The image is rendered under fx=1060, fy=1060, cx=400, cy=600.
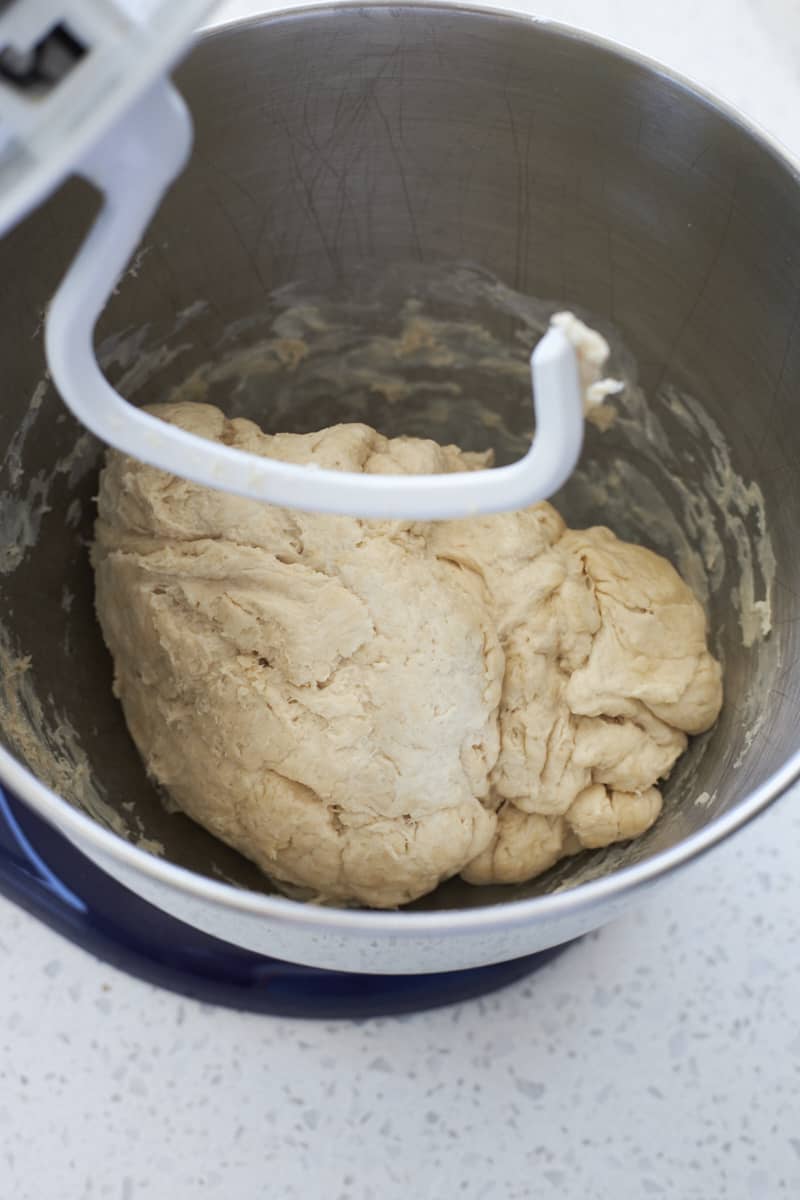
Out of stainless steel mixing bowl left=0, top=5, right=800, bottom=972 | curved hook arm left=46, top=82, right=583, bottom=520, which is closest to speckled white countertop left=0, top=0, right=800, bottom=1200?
stainless steel mixing bowl left=0, top=5, right=800, bottom=972

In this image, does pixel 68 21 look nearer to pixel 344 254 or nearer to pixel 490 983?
pixel 344 254

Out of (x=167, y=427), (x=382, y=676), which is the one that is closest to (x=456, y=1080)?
(x=382, y=676)

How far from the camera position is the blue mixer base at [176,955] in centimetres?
95

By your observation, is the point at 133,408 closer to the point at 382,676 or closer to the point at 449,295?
the point at 382,676

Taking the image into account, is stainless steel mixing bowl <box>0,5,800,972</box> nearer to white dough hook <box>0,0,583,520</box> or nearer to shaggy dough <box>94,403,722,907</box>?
shaggy dough <box>94,403,722,907</box>

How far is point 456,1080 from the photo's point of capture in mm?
969

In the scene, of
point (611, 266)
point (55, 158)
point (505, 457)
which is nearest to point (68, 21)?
point (55, 158)

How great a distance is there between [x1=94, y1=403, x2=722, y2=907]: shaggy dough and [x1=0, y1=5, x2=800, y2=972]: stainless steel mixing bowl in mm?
51

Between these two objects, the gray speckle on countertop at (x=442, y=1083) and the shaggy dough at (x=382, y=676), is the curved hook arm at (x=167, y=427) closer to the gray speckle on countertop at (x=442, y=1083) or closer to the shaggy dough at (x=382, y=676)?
the shaggy dough at (x=382, y=676)

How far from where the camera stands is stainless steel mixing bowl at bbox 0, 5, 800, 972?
34.9 inches

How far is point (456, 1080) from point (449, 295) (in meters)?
0.76

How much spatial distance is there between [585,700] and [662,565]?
0.17 meters

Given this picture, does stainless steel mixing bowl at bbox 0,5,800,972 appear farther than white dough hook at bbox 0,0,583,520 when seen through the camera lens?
Yes

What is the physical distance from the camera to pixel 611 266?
998 mm
